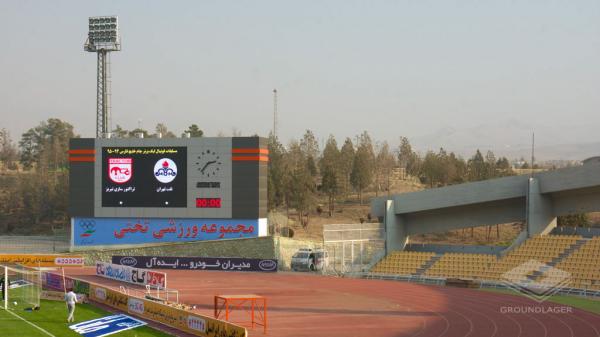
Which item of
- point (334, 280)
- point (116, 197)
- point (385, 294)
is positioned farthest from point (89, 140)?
point (385, 294)

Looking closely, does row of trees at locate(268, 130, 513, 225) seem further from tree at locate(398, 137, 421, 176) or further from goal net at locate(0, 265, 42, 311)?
goal net at locate(0, 265, 42, 311)

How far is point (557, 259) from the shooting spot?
2051 inches

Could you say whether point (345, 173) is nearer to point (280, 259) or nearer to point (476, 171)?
point (476, 171)

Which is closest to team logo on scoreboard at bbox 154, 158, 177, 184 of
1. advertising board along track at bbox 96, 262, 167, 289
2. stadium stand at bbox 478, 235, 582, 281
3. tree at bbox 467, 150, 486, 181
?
advertising board along track at bbox 96, 262, 167, 289

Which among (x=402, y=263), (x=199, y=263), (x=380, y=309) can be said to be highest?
(x=402, y=263)

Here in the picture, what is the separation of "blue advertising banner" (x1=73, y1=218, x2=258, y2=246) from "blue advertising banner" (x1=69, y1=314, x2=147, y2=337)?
2869 cm

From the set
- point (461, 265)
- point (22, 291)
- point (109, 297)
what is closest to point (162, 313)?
point (109, 297)

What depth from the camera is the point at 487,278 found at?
5353cm

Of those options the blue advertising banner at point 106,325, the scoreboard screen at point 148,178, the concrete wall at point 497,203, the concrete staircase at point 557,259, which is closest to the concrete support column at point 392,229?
the concrete wall at point 497,203

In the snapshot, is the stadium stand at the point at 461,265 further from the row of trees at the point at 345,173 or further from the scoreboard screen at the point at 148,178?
the row of trees at the point at 345,173

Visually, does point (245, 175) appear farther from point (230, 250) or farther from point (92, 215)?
point (92, 215)

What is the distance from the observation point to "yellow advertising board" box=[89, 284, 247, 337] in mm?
28859

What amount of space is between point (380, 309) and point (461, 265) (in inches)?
690

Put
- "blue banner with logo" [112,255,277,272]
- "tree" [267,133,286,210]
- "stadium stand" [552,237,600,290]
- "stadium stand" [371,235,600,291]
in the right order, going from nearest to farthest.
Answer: "stadium stand" [552,237,600,290] < "stadium stand" [371,235,600,291] < "blue banner with logo" [112,255,277,272] < "tree" [267,133,286,210]
